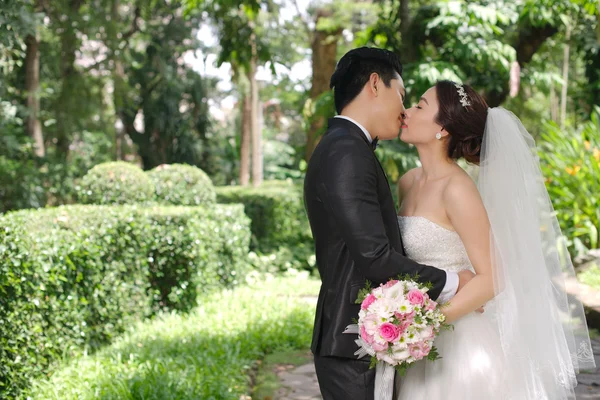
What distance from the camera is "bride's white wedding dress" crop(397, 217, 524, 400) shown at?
286 centimetres

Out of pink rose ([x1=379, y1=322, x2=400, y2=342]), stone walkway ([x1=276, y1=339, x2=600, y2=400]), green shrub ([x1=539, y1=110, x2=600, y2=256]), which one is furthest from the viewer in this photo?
green shrub ([x1=539, y1=110, x2=600, y2=256])

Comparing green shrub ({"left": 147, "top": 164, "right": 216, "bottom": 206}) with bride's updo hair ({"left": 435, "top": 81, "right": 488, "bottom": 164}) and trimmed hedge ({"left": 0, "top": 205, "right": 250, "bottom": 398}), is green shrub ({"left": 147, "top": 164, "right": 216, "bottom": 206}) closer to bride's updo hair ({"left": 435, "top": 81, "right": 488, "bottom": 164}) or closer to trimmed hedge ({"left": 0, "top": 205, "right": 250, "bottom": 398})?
trimmed hedge ({"left": 0, "top": 205, "right": 250, "bottom": 398})

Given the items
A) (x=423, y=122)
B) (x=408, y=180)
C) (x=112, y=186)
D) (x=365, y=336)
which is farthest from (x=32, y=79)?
(x=365, y=336)

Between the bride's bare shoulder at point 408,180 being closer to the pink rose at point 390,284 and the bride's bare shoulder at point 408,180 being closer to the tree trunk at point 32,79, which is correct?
the pink rose at point 390,284

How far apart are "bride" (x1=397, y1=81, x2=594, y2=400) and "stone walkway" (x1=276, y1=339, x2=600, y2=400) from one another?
236cm

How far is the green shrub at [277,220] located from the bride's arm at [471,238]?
10.1 metres

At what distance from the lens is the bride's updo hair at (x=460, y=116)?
294 cm

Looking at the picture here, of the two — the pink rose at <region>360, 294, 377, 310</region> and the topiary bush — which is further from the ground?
the pink rose at <region>360, 294, 377, 310</region>

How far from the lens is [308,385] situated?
18.4 ft

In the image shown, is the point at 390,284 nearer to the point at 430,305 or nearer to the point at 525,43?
the point at 430,305

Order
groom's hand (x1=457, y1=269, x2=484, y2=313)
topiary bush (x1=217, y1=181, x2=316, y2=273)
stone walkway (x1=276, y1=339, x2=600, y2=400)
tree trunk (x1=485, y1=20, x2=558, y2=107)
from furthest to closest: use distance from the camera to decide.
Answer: topiary bush (x1=217, y1=181, x2=316, y2=273) → tree trunk (x1=485, y1=20, x2=558, y2=107) → stone walkway (x1=276, y1=339, x2=600, y2=400) → groom's hand (x1=457, y1=269, x2=484, y2=313)

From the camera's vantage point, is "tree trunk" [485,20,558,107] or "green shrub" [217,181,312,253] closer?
"tree trunk" [485,20,558,107]

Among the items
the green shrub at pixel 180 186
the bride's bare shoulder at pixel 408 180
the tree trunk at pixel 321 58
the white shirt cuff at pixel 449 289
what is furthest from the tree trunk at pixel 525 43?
the white shirt cuff at pixel 449 289

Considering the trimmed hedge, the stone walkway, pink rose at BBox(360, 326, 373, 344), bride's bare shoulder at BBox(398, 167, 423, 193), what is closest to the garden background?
the trimmed hedge
